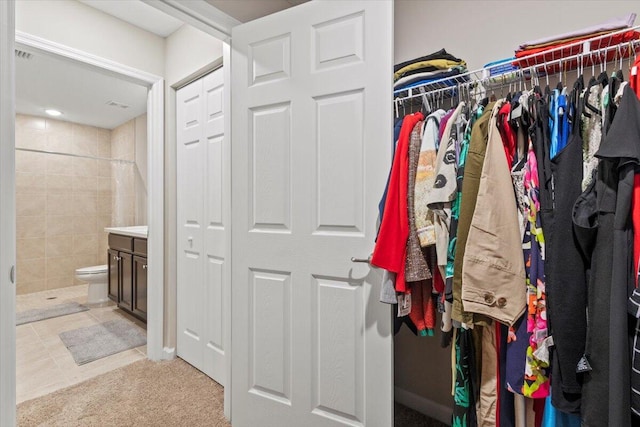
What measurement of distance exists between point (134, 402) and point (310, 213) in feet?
5.34

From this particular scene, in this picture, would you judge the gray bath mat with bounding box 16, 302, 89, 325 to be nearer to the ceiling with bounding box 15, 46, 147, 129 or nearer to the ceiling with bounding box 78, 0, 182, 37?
the ceiling with bounding box 15, 46, 147, 129

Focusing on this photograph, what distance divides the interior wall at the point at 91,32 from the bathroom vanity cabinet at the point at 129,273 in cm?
148

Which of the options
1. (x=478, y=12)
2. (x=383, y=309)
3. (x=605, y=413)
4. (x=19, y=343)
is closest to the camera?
(x=605, y=413)

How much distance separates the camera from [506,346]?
106 cm

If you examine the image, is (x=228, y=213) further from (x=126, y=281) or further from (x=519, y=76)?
(x=126, y=281)

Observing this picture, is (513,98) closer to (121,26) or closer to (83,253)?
(121,26)

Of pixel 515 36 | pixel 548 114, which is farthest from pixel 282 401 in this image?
pixel 515 36

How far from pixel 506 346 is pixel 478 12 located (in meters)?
1.50

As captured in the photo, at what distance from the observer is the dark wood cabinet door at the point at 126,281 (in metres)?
3.14

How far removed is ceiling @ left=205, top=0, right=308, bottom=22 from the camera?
67.1 inches

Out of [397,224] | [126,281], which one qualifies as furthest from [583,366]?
[126,281]

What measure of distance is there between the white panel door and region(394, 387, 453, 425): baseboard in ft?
1.83

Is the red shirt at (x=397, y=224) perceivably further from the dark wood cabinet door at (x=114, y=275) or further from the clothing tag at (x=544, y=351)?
the dark wood cabinet door at (x=114, y=275)

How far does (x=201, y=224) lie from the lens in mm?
2334
